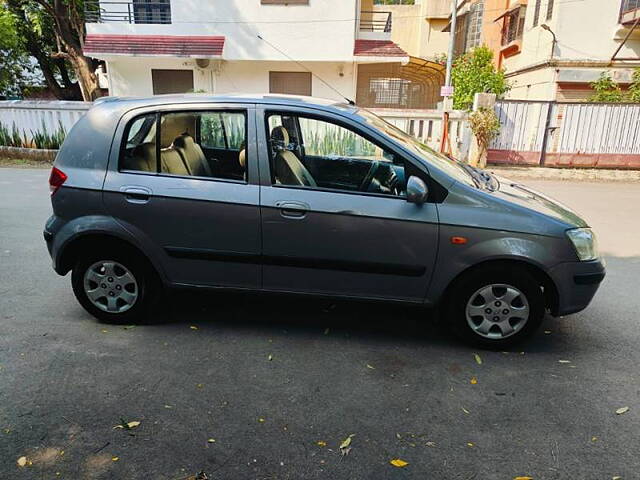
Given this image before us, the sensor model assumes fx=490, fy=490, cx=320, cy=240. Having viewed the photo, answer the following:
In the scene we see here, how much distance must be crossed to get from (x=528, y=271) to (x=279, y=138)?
2.12m

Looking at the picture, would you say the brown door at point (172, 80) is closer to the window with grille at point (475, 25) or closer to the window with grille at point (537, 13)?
the window with grille at point (537, 13)

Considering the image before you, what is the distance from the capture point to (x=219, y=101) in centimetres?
370

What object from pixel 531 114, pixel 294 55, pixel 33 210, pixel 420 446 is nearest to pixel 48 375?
pixel 420 446

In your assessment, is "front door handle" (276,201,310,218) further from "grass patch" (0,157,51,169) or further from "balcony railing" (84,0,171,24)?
"balcony railing" (84,0,171,24)

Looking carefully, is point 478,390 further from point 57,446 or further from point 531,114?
point 531,114

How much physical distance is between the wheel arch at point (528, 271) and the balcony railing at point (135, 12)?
17.1 m

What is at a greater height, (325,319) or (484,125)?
(484,125)

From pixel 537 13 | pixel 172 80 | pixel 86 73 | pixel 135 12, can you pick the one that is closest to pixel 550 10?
pixel 537 13

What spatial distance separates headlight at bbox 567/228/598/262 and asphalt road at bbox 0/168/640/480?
0.76m

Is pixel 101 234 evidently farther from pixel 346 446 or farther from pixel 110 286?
pixel 346 446

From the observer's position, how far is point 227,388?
311 cm

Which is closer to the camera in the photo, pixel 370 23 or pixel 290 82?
pixel 290 82

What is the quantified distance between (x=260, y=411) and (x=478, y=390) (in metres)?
1.39

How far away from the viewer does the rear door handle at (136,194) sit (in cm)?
362
